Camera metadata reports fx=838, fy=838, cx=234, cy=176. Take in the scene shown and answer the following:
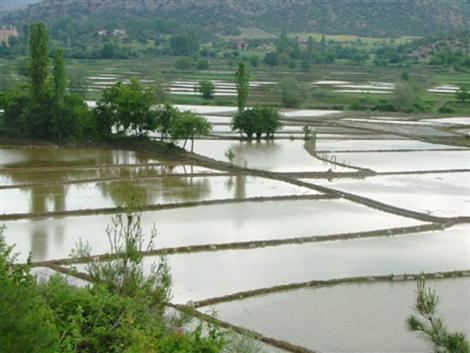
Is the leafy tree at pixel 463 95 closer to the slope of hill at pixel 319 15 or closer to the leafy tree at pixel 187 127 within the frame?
the leafy tree at pixel 187 127

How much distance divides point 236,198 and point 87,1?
13269cm

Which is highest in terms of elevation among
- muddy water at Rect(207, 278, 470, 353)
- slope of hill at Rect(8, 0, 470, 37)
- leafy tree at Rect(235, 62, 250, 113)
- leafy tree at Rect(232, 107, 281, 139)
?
slope of hill at Rect(8, 0, 470, 37)

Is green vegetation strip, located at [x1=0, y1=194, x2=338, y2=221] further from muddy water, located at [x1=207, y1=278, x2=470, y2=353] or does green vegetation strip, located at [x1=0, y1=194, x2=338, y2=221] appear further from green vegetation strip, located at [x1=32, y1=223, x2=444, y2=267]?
muddy water, located at [x1=207, y1=278, x2=470, y2=353]

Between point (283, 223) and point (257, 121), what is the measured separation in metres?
14.1

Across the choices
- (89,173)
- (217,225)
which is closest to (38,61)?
→ (89,173)

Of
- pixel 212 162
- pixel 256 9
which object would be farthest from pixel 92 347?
pixel 256 9

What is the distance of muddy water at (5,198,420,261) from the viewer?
709 inches

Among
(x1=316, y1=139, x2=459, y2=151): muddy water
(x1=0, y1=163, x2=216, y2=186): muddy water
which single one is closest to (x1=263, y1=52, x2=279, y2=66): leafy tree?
(x1=316, y1=139, x2=459, y2=151): muddy water

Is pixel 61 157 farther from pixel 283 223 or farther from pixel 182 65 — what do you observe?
pixel 182 65

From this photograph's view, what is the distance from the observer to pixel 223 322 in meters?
13.3

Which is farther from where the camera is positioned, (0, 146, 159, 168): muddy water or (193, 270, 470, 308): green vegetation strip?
(0, 146, 159, 168): muddy water

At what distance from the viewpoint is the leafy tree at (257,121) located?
3397cm

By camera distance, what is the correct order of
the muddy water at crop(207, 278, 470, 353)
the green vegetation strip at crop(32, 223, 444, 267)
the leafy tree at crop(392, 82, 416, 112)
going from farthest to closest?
the leafy tree at crop(392, 82, 416, 112), the green vegetation strip at crop(32, 223, 444, 267), the muddy water at crop(207, 278, 470, 353)

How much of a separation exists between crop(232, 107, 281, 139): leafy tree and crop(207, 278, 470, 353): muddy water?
18700 mm
